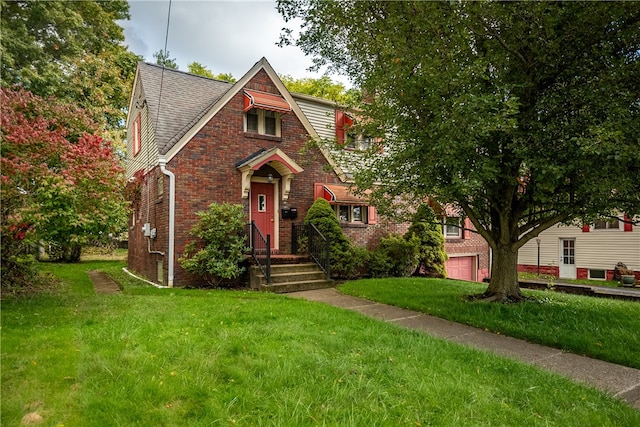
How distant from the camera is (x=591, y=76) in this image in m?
5.46

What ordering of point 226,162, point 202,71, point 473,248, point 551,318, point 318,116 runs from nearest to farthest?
point 551,318
point 226,162
point 318,116
point 473,248
point 202,71

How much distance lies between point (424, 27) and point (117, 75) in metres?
13.3

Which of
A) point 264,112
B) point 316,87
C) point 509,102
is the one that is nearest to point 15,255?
point 264,112

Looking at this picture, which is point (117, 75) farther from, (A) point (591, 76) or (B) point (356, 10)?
(A) point (591, 76)

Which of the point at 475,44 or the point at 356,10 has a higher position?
the point at 356,10

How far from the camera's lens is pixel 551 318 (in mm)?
5691

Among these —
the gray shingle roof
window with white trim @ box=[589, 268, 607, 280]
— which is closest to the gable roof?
the gray shingle roof

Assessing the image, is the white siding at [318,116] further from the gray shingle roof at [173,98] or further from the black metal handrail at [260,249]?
the black metal handrail at [260,249]

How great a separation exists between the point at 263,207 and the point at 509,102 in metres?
7.43

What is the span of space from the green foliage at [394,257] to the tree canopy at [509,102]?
4.74 metres

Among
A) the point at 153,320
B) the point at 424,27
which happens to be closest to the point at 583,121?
the point at 424,27

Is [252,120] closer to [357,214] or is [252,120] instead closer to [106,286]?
[357,214]

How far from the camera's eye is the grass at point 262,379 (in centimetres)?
254

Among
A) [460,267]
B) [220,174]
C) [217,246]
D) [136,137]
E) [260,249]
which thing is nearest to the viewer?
[217,246]
